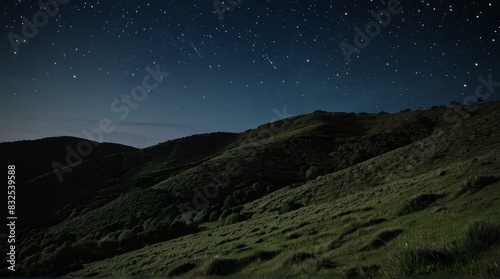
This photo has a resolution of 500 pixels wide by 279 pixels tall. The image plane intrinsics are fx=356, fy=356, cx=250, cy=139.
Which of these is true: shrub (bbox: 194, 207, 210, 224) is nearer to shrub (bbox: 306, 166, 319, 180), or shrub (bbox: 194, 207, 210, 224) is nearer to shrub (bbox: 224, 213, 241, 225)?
shrub (bbox: 224, 213, 241, 225)

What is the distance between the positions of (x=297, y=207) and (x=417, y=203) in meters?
25.1

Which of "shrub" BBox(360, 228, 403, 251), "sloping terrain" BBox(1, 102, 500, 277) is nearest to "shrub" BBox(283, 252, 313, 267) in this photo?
"sloping terrain" BBox(1, 102, 500, 277)

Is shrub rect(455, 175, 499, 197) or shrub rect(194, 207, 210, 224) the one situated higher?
shrub rect(194, 207, 210, 224)

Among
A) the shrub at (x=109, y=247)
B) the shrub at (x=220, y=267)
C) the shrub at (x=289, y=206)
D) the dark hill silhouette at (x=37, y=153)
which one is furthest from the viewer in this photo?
the dark hill silhouette at (x=37, y=153)

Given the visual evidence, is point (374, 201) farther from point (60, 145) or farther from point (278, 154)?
point (60, 145)

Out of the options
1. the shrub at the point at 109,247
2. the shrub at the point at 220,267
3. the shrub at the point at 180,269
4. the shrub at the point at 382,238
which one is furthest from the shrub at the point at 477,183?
the shrub at the point at 109,247

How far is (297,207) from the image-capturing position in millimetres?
48875

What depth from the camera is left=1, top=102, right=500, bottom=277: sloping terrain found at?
15734 mm

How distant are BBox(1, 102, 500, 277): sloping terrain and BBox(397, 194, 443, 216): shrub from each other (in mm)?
75

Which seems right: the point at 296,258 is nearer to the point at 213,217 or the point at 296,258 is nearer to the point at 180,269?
the point at 180,269

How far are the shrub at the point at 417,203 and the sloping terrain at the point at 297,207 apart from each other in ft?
0.25

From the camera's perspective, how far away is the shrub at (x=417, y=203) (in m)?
24.5

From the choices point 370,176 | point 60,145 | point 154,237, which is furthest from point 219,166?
point 60,145

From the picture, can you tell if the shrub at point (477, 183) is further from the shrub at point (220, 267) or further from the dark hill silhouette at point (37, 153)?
the dark hill silhouette at point (37, 153)
